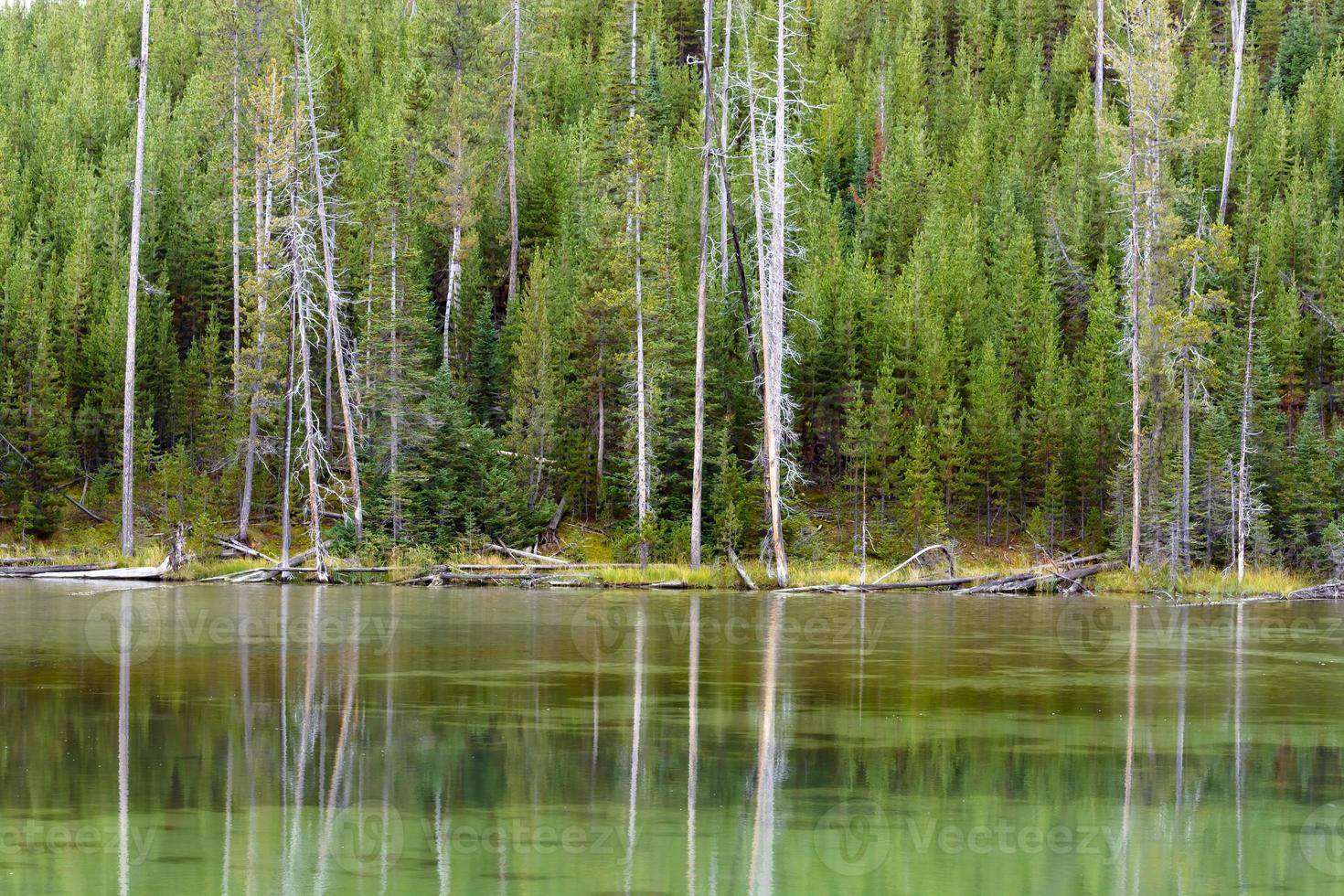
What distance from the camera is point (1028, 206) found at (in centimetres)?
5306

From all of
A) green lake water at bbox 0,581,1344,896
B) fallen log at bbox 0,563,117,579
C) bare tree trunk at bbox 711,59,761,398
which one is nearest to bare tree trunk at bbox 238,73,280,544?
fallen log at bbox 0,563,117,579

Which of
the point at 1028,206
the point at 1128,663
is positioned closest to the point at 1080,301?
the point at 1028,206

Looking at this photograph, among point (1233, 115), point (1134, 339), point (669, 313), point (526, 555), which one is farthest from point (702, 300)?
point (1233, 115)

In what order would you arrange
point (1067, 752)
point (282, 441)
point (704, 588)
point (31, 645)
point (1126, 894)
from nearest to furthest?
point (1126, 894), point (1067, 752), point (31, 645), point (704, 588), point (282, 441)

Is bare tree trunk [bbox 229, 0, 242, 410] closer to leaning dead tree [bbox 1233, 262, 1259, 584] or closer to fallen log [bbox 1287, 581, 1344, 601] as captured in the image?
leaning dead tree [bbox 1233, 262, 1259, 584]

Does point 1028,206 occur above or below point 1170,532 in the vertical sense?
above

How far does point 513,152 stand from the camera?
176 ft

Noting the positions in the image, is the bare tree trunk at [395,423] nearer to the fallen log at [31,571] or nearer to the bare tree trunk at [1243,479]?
the fallen log at [31,571]

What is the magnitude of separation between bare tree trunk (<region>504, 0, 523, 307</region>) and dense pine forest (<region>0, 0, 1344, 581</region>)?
0.25 metres

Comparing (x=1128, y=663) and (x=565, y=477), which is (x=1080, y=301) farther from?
(x=1128, y=663)

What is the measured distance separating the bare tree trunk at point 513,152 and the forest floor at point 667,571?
13.6 meters

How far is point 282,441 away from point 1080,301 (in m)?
26.4

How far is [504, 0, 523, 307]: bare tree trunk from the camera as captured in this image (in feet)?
163

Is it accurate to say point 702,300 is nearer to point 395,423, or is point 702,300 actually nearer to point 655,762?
point 395,423
